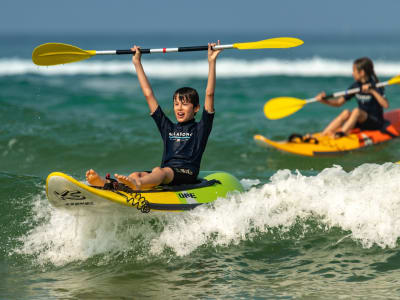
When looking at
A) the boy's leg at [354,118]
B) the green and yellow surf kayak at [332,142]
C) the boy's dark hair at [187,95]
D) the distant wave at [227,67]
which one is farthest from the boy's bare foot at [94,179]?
the distant wave at [227,67]

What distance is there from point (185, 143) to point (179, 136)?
0.09 metres

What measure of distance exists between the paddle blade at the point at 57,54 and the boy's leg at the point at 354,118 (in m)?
4.73

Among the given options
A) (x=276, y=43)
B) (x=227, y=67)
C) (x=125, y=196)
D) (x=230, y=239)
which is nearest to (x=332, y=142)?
(x=276, y=43)

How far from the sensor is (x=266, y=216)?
5.73m

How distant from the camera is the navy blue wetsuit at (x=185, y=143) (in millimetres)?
5691

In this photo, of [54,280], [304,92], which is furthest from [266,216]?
[304,92]

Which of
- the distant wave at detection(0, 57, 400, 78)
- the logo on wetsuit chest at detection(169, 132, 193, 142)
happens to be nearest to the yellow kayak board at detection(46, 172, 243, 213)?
the logo on wetsuit chest at detection(169, 132, 193, 142)

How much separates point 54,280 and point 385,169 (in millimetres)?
3586

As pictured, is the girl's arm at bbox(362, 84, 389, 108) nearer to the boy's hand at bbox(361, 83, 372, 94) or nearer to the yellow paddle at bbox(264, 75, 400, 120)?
the boy's hand at bbox(361, 83, 372, 94)

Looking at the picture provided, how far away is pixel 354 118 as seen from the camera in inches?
373

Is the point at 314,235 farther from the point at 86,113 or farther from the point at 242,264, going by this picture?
the point at 86,113

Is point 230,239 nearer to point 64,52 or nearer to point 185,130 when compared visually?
point 185,130

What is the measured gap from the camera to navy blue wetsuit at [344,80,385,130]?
950cm

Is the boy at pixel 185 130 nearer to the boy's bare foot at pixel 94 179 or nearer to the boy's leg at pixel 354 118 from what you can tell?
the boy's bare foot at pixel 94 179
